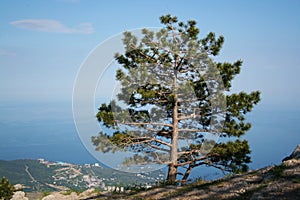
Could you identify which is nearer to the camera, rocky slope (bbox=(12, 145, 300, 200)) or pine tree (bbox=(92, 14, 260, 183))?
rocky slope (bbox=(12, 145, 300, 200))

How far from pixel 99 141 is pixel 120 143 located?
141 cm

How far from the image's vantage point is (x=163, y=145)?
18469 millimetres

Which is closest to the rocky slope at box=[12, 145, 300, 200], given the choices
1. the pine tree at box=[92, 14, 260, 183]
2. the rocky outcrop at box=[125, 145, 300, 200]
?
the rocky outcrop at box=[125, 145, 300, 200]

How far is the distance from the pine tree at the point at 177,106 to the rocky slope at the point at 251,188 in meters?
6.92

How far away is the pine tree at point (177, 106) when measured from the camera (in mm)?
16844

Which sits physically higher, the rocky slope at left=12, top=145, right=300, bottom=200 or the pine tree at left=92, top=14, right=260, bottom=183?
the pine tree at left=92, top=14, right=260, bottom=183

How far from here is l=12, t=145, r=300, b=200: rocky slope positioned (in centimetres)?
672

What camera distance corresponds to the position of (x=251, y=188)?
750 cm

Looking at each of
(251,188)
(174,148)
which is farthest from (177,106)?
(251,188)

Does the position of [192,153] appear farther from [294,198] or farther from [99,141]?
[294,198]

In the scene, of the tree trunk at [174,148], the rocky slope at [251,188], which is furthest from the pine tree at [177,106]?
the rocky slope at [251,188]

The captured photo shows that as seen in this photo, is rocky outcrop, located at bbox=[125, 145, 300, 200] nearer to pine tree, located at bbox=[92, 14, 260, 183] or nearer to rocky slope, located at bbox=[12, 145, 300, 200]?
rocky slope, located at bbox=[12, 145, 300, 200]

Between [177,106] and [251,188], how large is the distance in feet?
33.9

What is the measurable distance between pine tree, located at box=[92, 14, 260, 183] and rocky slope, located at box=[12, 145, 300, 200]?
22.7ft
